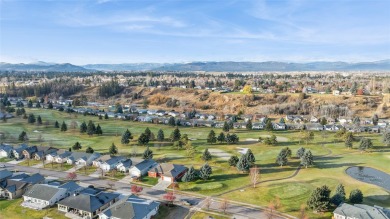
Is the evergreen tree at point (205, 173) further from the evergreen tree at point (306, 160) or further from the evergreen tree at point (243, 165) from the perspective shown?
the evergreen tree at point (306, 160)

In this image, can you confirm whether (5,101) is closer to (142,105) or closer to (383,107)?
(142,105)

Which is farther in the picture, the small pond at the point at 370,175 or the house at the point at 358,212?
the small pond at the point at 370,175

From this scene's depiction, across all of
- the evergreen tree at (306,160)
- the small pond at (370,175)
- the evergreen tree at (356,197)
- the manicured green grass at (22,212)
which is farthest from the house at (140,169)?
the small pond at (370,175)

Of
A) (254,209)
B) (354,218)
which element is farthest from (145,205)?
(354,218)

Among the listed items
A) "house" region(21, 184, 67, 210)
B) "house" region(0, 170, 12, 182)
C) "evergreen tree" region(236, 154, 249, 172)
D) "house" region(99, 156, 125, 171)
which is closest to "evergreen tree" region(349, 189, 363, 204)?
"evergreen tree" region(236, 154, 249, 172)

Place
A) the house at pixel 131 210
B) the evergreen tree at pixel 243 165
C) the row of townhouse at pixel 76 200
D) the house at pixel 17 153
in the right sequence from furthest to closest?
1. the house at pixel 17 153
2. the evergreen tree at pixel 243 165
3. the row of townhouse at pixel 76 200
4. the house at pixel 131 210

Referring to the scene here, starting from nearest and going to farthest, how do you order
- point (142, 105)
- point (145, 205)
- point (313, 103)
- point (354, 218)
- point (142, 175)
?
1. point (354, 218)
2. point (145, 205)
3. point (142, 175)
4. point (313, 103)
5. point (142, 105)
